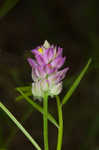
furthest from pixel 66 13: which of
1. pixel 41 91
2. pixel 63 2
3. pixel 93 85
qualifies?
pixel 41 91

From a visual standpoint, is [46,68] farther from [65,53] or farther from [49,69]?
[65,53]

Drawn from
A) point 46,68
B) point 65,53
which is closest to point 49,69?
point 46,68

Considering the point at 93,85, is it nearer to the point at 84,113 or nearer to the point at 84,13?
the point at 84,113

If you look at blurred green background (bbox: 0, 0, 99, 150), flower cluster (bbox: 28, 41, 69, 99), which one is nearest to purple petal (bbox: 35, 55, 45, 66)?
flower cluster (bbox: 28, 41, 69, 99)

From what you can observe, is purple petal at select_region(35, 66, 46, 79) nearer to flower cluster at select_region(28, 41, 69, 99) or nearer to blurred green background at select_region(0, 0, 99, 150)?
flower cluster at select_region(28, 41, 69, 99)

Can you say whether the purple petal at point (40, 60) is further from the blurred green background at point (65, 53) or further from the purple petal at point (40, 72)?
the blurred green background at point (65, 53)

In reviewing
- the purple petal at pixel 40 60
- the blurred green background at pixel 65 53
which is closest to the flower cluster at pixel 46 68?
the purple petal at pixel 40 60
